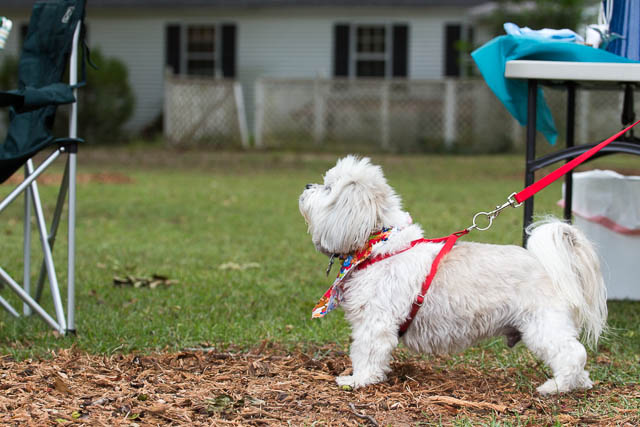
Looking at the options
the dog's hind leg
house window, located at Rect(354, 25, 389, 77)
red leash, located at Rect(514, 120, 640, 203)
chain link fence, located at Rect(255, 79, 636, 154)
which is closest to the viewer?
the dog's hind leg

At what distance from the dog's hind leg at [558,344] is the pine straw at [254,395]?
133 mm

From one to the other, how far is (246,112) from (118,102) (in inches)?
148

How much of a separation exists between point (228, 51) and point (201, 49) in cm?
109

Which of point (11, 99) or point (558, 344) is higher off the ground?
point (11, 99)

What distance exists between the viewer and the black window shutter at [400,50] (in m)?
22.1

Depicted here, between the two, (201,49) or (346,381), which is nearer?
(346,381)

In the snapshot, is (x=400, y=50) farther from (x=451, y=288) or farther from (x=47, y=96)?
(x=451, y=288)

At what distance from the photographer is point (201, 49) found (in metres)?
23.7

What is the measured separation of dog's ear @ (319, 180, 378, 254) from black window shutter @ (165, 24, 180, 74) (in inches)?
830

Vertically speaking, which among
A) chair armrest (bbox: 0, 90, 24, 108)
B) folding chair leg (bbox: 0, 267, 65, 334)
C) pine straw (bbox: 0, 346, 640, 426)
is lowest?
pine straw (bbox: 0, 346, 640, 426)

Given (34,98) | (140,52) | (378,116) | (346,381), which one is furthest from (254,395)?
(140,52)

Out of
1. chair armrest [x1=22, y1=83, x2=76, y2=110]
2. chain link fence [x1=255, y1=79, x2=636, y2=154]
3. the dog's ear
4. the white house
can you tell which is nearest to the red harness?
the dog's ear

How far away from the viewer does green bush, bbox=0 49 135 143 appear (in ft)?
68.9

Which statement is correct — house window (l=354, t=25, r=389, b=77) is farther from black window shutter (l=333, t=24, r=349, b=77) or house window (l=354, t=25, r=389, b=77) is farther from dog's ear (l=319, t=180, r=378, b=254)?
dog's ear (l=319, t=180, r=378, b=254)
